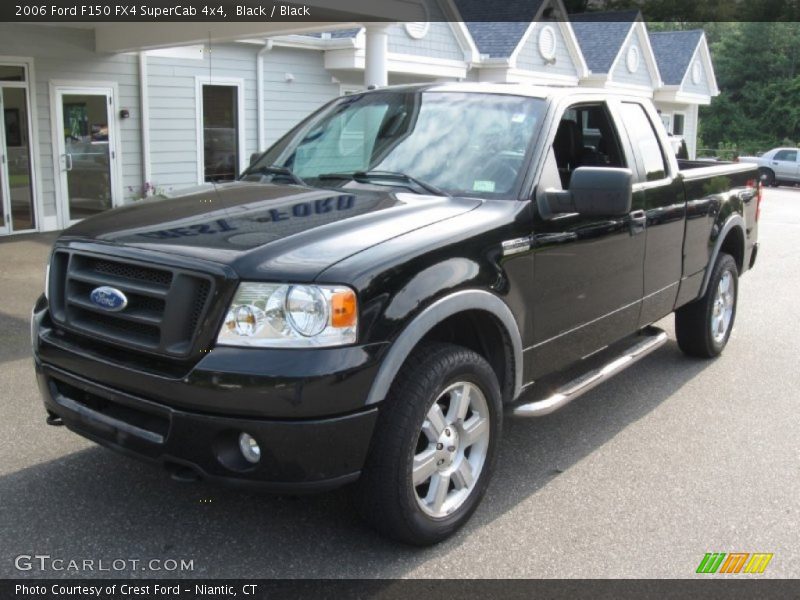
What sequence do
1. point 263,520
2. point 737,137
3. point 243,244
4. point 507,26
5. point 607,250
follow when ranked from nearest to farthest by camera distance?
point 243,244, point 263,520, point 607,250, point 507,26, point 737,137

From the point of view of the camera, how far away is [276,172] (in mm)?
4535

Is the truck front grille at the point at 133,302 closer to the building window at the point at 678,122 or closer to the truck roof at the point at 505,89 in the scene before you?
the truck roof at the point at 505,89

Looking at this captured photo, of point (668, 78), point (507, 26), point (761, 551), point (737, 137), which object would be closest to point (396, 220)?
point (761, 551)

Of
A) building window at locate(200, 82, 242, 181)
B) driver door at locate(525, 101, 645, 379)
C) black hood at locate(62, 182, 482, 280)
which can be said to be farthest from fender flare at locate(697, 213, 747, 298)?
building window at locate(200, 82, 242, 181)

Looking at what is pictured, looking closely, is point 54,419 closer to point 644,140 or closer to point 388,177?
point 388,177

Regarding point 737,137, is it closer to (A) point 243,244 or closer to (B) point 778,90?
(B) point 778,90

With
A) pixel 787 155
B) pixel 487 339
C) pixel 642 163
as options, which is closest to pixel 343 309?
pixel 487 339

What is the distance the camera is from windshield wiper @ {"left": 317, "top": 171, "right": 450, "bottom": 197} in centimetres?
399

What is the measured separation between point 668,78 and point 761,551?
32.7m

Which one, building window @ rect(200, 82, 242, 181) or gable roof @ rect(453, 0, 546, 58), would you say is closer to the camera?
building window @ rect(200, 82, 242, 181)

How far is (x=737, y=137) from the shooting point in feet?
173

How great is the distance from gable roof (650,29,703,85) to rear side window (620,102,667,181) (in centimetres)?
2951

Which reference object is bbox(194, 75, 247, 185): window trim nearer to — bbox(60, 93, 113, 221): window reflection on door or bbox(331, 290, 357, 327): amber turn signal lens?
bbox(60, 93, 113, 221): window reflection on door

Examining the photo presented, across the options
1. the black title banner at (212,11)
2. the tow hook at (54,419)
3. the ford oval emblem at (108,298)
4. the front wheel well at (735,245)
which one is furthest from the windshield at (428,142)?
the black title banner at (212,11)
